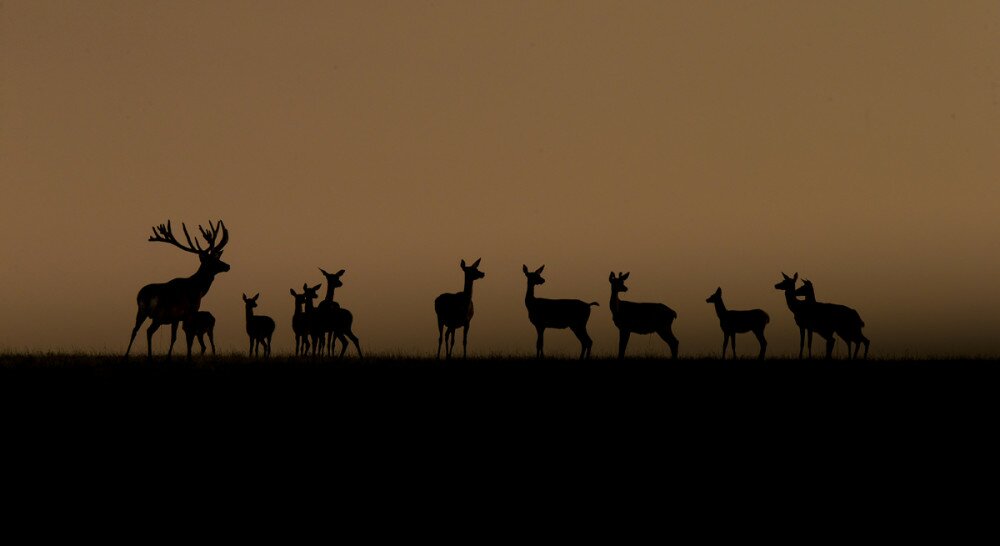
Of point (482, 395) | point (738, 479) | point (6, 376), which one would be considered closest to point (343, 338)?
point (6, 376)

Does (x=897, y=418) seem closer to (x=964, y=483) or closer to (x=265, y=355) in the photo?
(x=964, y=483)

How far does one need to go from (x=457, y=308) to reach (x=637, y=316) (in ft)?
13.7

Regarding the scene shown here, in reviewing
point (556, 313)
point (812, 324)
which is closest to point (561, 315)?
point (556, 313)

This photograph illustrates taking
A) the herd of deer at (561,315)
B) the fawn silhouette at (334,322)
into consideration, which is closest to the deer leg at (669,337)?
the herd of deer at (561,315)

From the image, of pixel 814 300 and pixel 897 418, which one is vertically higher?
pixel 814 300

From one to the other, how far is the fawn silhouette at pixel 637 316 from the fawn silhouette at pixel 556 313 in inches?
13.2

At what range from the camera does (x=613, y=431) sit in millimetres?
14352

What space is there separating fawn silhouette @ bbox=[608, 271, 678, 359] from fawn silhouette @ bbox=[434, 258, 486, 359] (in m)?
2.74

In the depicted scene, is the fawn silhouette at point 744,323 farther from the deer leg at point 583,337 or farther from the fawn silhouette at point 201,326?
the fawn silhouette at point 201,326

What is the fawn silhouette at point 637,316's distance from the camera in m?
25.4

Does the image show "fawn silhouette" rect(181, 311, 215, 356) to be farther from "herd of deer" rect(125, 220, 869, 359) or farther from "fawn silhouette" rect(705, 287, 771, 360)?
"fawn silhouette" rect(705, 287, 771, 360)

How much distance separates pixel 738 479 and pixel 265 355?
14.5m

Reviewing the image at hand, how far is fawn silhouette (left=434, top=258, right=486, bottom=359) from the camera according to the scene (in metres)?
24.5

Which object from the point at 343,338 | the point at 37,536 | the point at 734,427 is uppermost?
the point at 343,338
